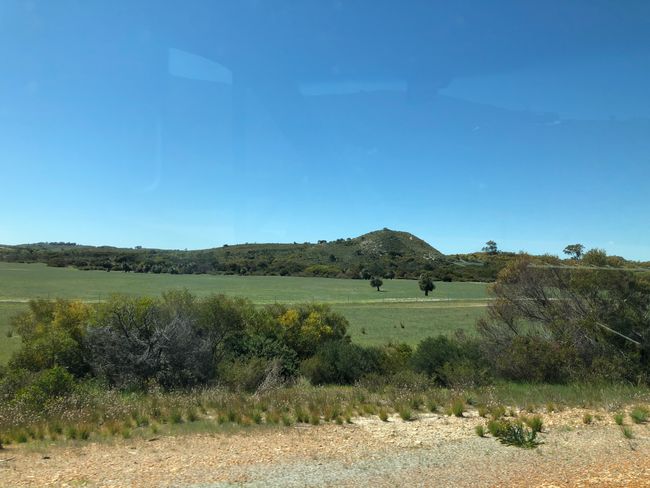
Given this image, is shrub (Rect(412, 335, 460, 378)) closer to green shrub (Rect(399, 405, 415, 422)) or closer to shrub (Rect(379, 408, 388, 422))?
green shrub (Rect(399, 405, 415, 422))

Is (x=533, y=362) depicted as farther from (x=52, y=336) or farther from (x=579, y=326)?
(x=52, y=336)

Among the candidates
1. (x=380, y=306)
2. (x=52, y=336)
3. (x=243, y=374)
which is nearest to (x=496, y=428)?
(x=243, y=374)

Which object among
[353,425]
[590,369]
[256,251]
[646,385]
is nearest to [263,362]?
[353,425]

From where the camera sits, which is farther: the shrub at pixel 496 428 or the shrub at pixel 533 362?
the shrub at pixel 533 362

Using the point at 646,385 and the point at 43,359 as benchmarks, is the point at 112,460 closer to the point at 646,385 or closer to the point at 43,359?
the point at 43,359

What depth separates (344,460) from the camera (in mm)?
7211

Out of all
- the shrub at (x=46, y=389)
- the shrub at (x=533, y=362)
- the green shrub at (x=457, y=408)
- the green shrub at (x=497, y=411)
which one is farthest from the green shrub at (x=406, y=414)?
the shrub at (x=533, y=362)

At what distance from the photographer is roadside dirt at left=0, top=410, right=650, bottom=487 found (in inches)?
250

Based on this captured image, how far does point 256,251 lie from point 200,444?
156724mm

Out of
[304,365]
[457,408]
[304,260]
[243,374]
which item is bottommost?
[304,365]

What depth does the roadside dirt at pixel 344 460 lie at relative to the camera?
6359mm

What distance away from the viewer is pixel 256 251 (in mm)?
163500

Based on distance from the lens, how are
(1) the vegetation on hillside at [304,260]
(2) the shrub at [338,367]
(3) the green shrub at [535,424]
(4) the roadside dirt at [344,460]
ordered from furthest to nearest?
(1) the vegetation on hillside at [304,260] → (2) the shrub at [338,367] → (3) the green shrub at [535,424] → (4) the roadside dirt at [344,460]

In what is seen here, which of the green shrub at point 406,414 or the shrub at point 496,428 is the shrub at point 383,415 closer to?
A: the green shrub at point 406,414
